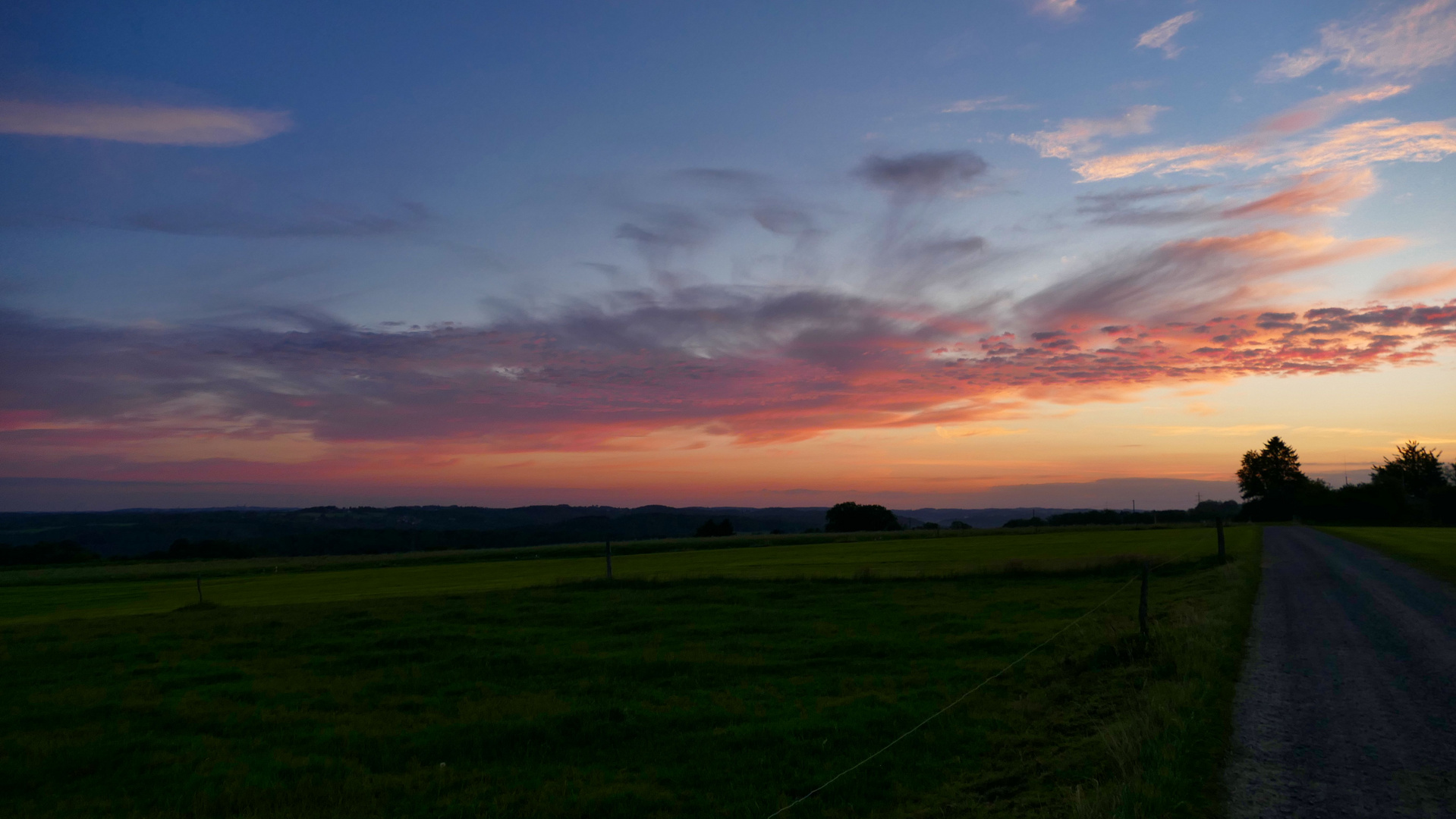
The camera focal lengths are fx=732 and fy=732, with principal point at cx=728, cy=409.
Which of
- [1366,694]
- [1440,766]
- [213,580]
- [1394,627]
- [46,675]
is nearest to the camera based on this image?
[1440,766]

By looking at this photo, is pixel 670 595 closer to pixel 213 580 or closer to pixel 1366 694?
pixel 1366 694

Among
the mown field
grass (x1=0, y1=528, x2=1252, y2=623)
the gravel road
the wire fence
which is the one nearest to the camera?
the gravel road

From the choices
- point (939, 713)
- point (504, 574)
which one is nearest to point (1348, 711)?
point (939, 713)

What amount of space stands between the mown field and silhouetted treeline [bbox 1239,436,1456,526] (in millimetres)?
137226

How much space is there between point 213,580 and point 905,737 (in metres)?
76.9

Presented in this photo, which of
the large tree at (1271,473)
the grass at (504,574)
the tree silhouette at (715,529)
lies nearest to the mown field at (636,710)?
the grass at (504,574)

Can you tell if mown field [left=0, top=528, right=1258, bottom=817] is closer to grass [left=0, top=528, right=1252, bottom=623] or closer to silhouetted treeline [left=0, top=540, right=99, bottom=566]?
grass [left=0, top=528, right=1252, bottom=623]

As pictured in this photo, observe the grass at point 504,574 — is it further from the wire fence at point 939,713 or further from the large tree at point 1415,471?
the large tree at point 1415,471

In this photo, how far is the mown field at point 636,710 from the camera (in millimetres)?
9008

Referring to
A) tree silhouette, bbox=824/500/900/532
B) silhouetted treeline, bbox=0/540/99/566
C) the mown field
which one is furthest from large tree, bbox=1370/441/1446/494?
silhouetted treeline, bbox=0/540/99/566

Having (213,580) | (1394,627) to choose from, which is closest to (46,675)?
(1394,627)

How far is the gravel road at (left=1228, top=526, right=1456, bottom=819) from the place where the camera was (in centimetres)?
723

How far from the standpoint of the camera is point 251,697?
49.3 feet

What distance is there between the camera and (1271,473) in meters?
166
